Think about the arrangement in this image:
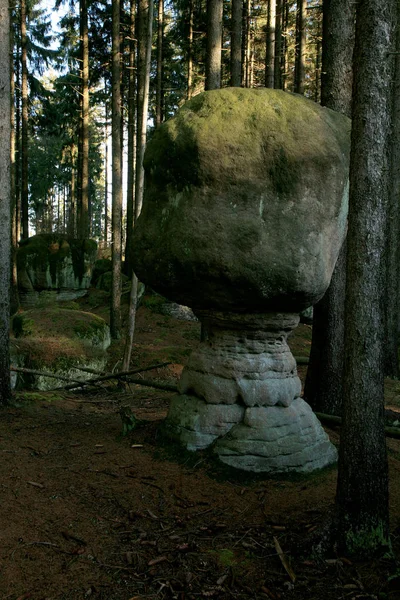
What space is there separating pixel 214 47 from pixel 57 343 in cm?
747

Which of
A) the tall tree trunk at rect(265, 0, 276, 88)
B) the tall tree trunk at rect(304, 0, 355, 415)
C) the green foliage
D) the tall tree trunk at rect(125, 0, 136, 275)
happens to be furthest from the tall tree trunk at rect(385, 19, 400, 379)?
the tall tree trunk at rect(125, 0, 136, 275)

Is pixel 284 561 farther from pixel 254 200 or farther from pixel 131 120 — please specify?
pixel 131 120

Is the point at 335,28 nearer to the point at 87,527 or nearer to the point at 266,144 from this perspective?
the point at 266,144

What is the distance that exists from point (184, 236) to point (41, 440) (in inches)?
124

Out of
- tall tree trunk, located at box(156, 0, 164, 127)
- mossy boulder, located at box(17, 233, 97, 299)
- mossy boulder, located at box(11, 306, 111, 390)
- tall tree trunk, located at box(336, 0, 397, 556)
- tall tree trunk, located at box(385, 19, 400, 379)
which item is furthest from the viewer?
mossy boulder, located at box(17, 233, 97, 299)

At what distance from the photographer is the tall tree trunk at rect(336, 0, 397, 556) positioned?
376cm

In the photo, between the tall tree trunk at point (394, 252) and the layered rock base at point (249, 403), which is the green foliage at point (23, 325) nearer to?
the layered rock base at point (249, 403)

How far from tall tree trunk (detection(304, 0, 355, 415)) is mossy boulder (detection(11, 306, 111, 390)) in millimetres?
5170

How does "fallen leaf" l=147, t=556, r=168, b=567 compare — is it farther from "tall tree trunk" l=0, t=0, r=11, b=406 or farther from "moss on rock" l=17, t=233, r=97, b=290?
"moss on rock" l=17, t=233, r=97, b=290

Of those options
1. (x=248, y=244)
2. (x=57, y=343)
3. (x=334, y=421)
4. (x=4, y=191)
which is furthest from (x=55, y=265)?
(x=248, y=244)

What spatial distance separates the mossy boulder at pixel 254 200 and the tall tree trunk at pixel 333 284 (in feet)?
5.39

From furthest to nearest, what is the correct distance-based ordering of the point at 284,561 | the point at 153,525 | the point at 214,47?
the point at 214,47 → the point at 153,525 → the point at 284,561

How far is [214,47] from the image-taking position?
10156 millimetres

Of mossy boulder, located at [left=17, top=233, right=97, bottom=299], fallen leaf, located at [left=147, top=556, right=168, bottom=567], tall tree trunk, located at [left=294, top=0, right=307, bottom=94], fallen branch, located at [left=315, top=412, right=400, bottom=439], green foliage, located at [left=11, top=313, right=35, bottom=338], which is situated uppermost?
tall tree trunk, located at [left=294, top=0, right=307, bottom=94]
